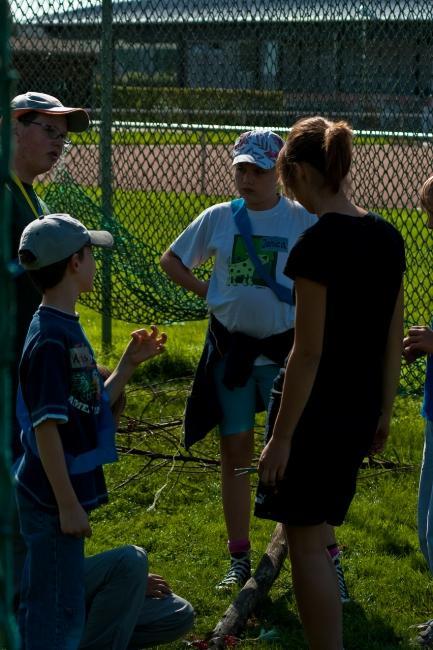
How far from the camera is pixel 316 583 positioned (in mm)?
3506

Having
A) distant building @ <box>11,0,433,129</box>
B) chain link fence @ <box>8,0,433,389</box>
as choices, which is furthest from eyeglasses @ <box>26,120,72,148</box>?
distant building @ <box>11,0,433,129</box>

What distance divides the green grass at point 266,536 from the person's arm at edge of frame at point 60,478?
1.22 m

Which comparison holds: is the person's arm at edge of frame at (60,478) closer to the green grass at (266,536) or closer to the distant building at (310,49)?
the green grass at (266,536)

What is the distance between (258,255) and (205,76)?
334 cm

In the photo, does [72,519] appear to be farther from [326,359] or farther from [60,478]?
[326,359]

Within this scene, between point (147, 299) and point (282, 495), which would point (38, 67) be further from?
point (282, 495)

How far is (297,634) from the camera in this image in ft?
13.6

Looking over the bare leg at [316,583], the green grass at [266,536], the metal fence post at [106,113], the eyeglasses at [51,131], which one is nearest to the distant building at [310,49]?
the metal fence post at [106,113]

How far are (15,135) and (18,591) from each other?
1555mm

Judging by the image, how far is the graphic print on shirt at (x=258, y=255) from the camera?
4.41m

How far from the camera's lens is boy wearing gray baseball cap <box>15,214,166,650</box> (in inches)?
120

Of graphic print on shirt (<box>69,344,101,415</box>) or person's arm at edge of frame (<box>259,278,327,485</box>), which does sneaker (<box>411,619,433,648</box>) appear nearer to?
person's arm at edge of frame (<box>259,278,327,485</box>)

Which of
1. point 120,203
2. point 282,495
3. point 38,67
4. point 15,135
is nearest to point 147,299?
point 120,203

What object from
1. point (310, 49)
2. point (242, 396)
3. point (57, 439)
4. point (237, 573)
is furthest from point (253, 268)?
point (310, 49)
